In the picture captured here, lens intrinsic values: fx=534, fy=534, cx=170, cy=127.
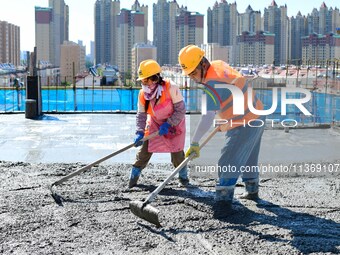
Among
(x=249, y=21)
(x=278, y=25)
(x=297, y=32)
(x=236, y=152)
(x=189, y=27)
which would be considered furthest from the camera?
(x=297, y=32)

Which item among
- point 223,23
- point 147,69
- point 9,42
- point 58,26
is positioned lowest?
point 147,69

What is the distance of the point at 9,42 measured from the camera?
98000mm

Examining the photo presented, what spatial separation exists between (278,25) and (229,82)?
10539 cm

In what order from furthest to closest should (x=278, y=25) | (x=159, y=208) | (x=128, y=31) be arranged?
(x=278, y=25) → (x=128, y=31) → (x=159, y=208)

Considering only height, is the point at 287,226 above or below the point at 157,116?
below

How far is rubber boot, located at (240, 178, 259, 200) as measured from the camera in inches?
214

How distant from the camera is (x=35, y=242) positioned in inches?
162

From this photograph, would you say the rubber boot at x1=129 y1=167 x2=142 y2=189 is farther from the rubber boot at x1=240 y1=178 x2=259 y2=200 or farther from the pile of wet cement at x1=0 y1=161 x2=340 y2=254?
the rubber boot at x1=240 y1=178 x2=259 y2=200

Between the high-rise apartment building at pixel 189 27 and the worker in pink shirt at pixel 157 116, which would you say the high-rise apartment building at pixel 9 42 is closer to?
the high-rise apartment building at pixel 189 27

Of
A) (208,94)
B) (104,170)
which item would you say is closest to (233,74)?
(208,94)

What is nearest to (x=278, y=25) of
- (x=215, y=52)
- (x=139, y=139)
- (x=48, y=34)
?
(x=48, y=34)

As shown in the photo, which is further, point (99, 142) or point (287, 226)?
point (99, 142)

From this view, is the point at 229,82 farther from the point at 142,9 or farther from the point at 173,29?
the point at 142,9

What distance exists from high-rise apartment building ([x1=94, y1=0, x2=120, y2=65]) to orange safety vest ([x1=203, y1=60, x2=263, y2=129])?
102858 millimetres
